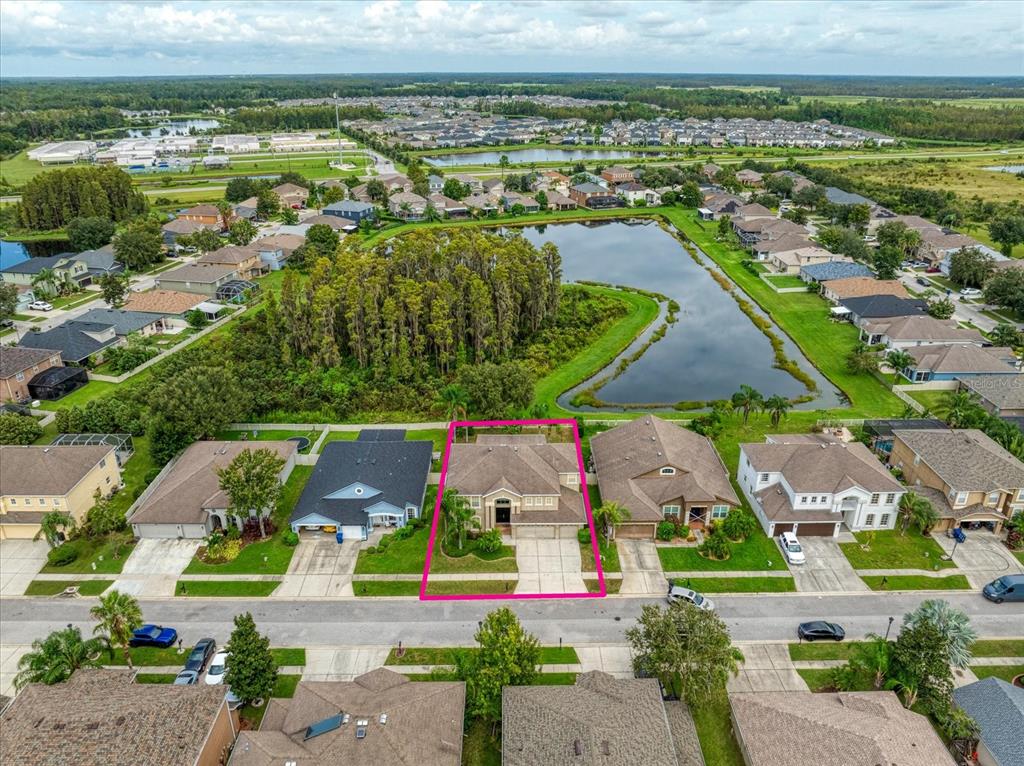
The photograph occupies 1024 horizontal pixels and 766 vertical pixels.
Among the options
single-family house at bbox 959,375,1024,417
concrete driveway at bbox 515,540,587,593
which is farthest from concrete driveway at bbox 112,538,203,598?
single-family house at bbox 959,375,1024,417

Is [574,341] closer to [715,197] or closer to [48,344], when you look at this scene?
[48,344]

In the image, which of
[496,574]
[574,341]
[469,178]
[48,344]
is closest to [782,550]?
[496,574]

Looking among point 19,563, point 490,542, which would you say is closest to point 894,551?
point 490,542

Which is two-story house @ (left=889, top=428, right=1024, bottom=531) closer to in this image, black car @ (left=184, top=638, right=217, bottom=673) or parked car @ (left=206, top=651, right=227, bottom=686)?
parked car @ (left=206, top=651, right=227, bottom=686)

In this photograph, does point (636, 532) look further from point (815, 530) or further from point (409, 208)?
point (409, 208)

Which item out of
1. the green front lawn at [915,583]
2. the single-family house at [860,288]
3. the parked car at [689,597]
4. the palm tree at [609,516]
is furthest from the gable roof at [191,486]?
the single-family house at [860,288]
